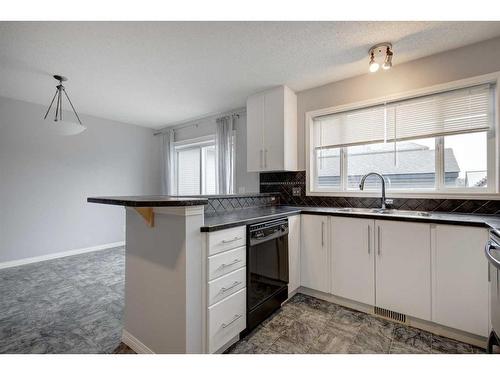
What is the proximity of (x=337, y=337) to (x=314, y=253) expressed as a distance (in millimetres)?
757

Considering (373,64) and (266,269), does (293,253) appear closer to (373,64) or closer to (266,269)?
(266,269)

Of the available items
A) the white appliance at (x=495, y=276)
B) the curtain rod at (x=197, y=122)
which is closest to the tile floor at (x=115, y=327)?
the white appliance at (x=495, y=276)

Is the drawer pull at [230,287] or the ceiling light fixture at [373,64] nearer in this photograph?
the drawer pull at [230,287]

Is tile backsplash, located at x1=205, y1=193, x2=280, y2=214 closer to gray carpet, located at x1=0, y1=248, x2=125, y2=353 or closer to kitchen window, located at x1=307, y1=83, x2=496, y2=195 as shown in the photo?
kitchen window, located at x1=307, y1=83, x2=496, y2=195

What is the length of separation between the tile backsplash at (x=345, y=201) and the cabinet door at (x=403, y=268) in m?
0.64

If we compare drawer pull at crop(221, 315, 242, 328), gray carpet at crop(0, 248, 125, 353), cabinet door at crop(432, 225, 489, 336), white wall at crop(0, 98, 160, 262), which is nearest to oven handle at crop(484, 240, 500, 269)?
cabinet door at crop(432, 225, 489, 336)

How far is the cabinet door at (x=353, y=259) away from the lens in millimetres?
2014

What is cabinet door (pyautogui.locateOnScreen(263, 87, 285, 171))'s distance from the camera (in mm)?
2883

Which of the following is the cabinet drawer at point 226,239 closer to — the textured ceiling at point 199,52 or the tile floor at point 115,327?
the tile floor at point 115,327

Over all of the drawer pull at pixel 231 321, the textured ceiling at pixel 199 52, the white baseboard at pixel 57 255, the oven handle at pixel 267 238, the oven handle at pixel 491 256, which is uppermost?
the textured ceiling at pixel 199 52

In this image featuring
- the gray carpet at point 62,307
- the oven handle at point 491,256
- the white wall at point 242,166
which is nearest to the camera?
the oven handle at point 491,256

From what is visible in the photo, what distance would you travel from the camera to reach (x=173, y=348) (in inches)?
53.3

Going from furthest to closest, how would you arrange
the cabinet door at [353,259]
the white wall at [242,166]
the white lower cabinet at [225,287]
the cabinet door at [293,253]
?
the white wall at [242,166]
the cabinet door at [293,253]
the cabinet door at [353,259]
the white lower cabinet at [225,287]
